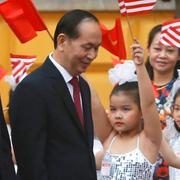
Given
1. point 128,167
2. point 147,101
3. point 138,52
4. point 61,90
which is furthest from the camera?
point 128,167

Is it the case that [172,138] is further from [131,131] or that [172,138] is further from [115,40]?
[115,40]

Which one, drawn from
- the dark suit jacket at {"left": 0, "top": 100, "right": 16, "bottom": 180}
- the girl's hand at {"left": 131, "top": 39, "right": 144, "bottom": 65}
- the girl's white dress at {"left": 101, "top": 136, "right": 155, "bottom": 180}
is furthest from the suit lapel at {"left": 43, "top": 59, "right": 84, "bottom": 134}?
the girl's white dress at {"left": 101, "top": 136, "right": 155, "bottom": 180}

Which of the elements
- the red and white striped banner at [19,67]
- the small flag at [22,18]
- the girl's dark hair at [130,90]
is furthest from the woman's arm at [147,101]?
the red and white striped banner at [19,67]

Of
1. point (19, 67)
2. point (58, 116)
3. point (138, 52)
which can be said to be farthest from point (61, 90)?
point (19, 67)

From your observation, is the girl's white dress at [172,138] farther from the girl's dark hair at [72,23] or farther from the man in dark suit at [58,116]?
the girl's dark hair at [72,23]

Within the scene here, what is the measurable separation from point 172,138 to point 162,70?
39 cm

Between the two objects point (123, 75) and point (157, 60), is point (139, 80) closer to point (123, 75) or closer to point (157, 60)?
point (123, 75)

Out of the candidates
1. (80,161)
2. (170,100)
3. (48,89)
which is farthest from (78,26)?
(170,100)

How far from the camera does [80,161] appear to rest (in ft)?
13.2

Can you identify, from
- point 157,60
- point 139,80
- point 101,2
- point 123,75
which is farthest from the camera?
point 101,2

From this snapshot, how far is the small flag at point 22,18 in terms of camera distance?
15.1ft

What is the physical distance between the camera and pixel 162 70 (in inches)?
→ 203

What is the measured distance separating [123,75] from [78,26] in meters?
0.69

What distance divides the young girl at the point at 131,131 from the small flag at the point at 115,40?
0.87 feet
